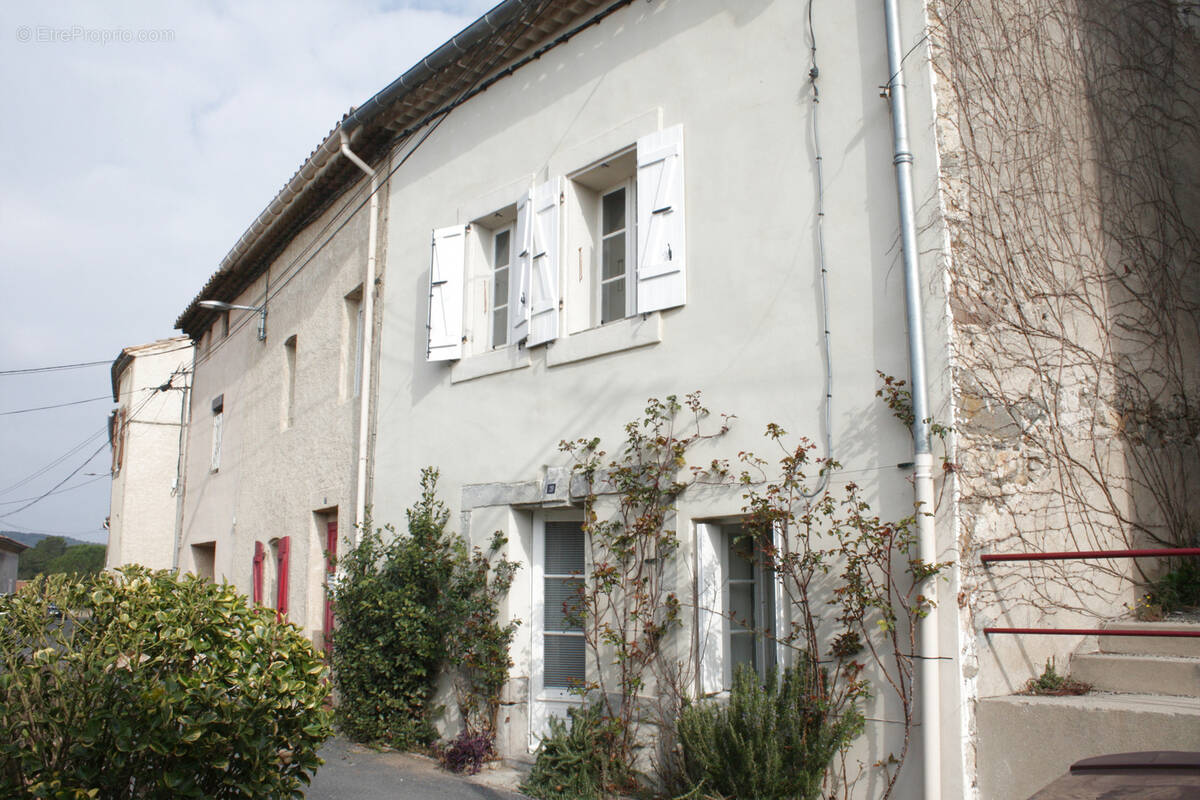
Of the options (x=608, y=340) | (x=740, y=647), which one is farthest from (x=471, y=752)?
(x=608, y=340)

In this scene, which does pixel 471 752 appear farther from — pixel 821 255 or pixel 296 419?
pixel 296 419

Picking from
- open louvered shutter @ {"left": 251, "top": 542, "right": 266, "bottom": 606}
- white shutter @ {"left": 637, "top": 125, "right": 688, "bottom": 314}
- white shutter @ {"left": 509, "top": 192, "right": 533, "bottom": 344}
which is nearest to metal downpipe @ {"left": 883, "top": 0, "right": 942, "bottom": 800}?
white shutter @ {"left": 637, "top": 125, "right": 688, "bottom": 314}

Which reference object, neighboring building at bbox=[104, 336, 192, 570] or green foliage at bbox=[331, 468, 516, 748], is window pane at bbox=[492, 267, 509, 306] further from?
neighboring building at bbox=[104, 336, 192, 570]

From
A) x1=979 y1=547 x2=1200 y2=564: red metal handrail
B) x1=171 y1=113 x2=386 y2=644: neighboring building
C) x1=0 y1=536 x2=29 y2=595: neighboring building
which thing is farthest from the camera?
x1=0 y1=536 x2=29 y2=595: neighboring building

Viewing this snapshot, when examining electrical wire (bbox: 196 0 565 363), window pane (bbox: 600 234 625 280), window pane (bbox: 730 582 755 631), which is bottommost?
window pane (bbox: 730 582 755 631)

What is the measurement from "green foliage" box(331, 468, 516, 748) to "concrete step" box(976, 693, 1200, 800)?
3.51 meters

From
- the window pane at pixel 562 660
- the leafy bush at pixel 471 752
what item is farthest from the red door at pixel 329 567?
the window pane at pixel 562 660

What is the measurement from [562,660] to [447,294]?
122 inches

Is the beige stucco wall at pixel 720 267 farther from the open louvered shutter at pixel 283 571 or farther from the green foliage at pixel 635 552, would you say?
the open louvered shutter at pixel 283 571

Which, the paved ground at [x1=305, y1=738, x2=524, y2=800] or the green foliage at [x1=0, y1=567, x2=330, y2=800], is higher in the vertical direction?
the green foliage at [x1=0, y1=567, x2=330, y2=800]

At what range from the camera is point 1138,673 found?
4.80 m

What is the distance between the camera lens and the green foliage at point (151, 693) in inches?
144

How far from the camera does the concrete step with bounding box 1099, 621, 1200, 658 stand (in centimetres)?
492

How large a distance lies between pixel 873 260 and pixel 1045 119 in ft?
6.09
